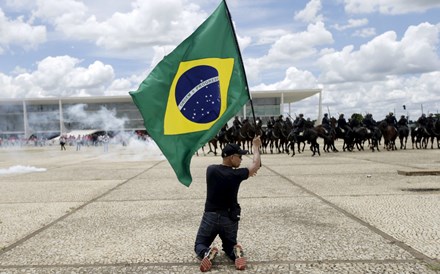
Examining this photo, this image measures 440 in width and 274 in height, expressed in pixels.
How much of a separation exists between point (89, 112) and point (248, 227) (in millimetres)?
86449

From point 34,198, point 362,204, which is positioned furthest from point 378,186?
point 34,198

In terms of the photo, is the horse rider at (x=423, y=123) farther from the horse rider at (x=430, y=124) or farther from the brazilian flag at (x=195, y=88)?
the brazilian flag at (x=195, y=88)

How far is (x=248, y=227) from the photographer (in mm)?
6480

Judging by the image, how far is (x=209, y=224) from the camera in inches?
193

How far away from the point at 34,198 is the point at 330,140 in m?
17.7

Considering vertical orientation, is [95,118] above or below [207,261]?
above

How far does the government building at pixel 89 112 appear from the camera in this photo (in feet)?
263

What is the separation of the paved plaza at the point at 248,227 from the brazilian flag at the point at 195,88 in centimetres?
143

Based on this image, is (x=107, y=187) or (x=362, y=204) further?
(x=107, y=187)

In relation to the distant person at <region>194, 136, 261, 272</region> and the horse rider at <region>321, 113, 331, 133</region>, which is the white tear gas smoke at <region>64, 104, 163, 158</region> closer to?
the horse rider at <region>321, 113, 331, 133</region>

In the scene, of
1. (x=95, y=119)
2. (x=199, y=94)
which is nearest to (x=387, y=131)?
(x=199, y=94)

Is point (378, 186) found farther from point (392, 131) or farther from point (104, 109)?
point (104, 109)

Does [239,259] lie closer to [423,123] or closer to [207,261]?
[207,261]

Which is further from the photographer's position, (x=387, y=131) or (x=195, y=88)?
(x=387, y=131)
